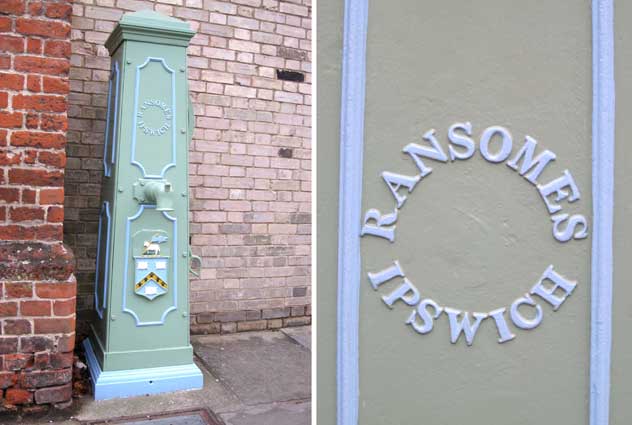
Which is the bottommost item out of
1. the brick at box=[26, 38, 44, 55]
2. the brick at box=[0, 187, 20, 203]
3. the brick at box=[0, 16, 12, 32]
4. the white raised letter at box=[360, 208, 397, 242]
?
the white raised letter at box=[360, 208, 397, 242]

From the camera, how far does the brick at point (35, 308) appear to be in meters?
2.97

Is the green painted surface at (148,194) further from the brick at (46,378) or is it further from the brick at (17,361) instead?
the brick at (17,361)

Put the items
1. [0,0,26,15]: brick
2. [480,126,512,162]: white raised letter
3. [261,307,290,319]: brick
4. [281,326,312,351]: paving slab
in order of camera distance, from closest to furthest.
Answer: [480,126,512,162]: white raised letter → [0,0,26,15]: brick → [281,326,312,351]: paving slab → [261,307,290,319]: brick

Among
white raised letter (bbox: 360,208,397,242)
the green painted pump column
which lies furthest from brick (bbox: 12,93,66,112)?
white raised letter (bbox: 360,208,397,242)

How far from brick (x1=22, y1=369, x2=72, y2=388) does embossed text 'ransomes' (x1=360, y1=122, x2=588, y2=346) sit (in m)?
2.45

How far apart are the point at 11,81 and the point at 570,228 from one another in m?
2.67

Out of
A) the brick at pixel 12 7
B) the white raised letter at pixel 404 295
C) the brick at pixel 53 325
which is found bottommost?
the brick at pixel 53 325

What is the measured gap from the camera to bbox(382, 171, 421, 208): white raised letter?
123 cm

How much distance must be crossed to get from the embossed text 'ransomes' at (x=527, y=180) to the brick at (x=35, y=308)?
2332mm

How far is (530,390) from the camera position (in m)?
1.35

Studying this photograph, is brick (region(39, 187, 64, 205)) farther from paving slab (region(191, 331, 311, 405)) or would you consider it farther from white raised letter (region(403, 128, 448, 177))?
white raised letter (region(403, 128, 448, 177))

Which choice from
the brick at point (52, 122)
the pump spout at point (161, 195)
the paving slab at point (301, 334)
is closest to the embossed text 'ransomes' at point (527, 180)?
the pump spout at point (161, 195)

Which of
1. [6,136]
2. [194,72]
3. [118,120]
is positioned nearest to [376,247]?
[6,136]

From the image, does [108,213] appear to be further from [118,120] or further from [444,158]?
[444,158]
